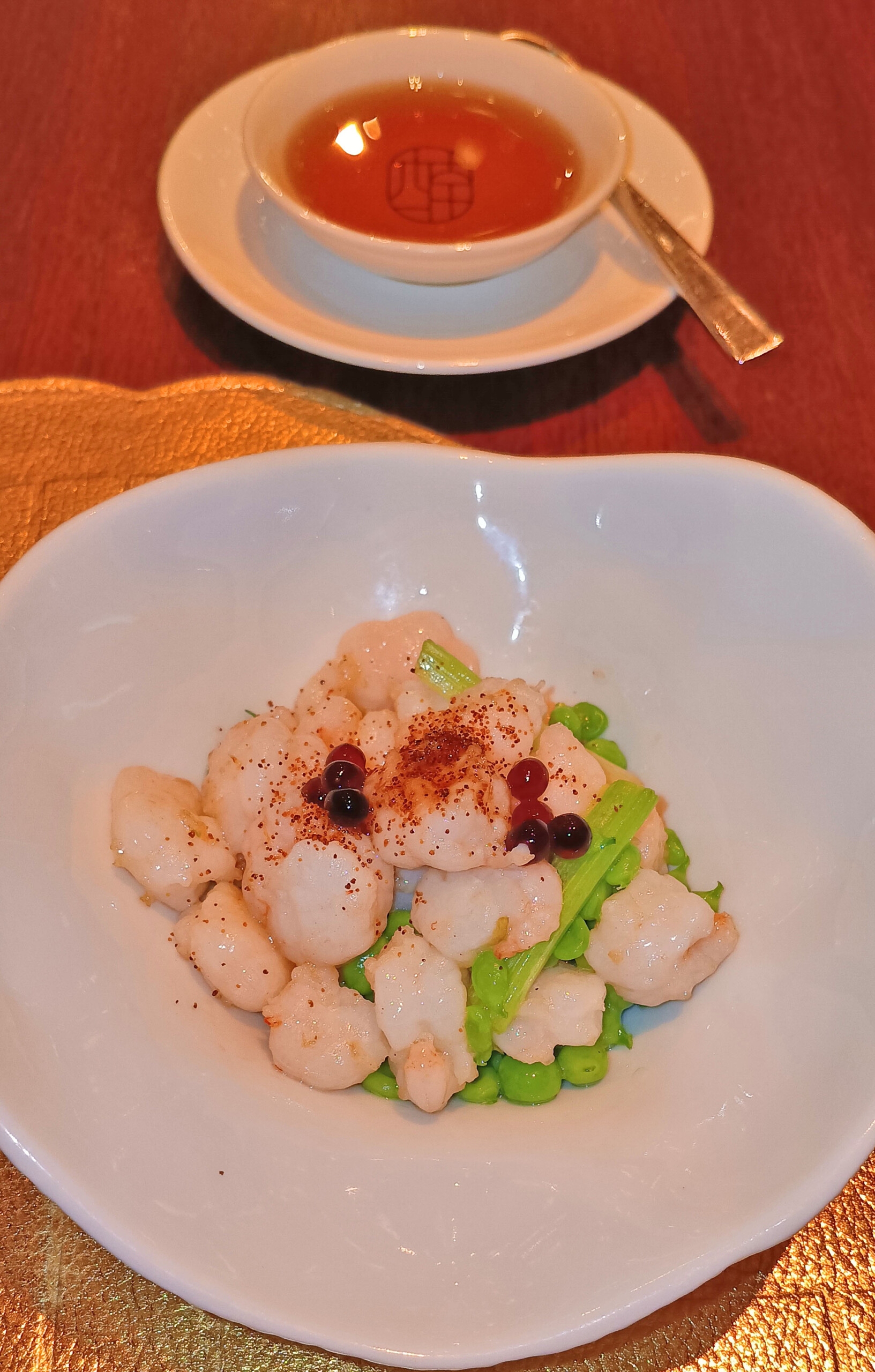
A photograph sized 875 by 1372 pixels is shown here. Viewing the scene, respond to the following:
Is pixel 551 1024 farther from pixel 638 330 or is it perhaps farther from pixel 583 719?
pixel 638 330

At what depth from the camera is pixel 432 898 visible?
50.7 inches

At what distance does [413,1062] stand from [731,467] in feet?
2.88

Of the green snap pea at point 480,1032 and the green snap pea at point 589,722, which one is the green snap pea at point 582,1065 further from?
the green snap pea at point 589,722

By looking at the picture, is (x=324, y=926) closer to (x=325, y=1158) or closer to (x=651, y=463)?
(x=325, y=1158)

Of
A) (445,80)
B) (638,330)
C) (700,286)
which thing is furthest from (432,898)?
(445,80)

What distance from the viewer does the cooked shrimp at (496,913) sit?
1251mm

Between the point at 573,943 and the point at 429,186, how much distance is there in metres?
1.53

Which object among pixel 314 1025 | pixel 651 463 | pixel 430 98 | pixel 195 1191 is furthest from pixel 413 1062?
pixel 430 98

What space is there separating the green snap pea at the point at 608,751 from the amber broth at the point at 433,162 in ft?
3.41

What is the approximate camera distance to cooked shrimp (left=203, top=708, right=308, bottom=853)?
4.49 feet

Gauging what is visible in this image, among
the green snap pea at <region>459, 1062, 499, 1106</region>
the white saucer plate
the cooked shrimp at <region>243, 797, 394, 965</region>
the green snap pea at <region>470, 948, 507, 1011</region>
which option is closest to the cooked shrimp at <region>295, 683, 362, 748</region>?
the cooked shrimp at <region>243, 797, 394, 965</region>

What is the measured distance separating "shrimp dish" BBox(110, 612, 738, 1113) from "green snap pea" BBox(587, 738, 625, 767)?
0.06 meters

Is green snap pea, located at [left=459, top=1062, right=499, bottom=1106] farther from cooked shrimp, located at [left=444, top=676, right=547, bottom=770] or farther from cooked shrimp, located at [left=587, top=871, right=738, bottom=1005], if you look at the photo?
cooked shrimp, located at [left=444, top=676, right=547, bottom=770]

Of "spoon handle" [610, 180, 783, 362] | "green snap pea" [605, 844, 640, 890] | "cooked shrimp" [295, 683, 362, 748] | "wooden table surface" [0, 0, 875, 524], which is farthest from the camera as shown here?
"wooden table surface" [0, 0, 875, 524]
